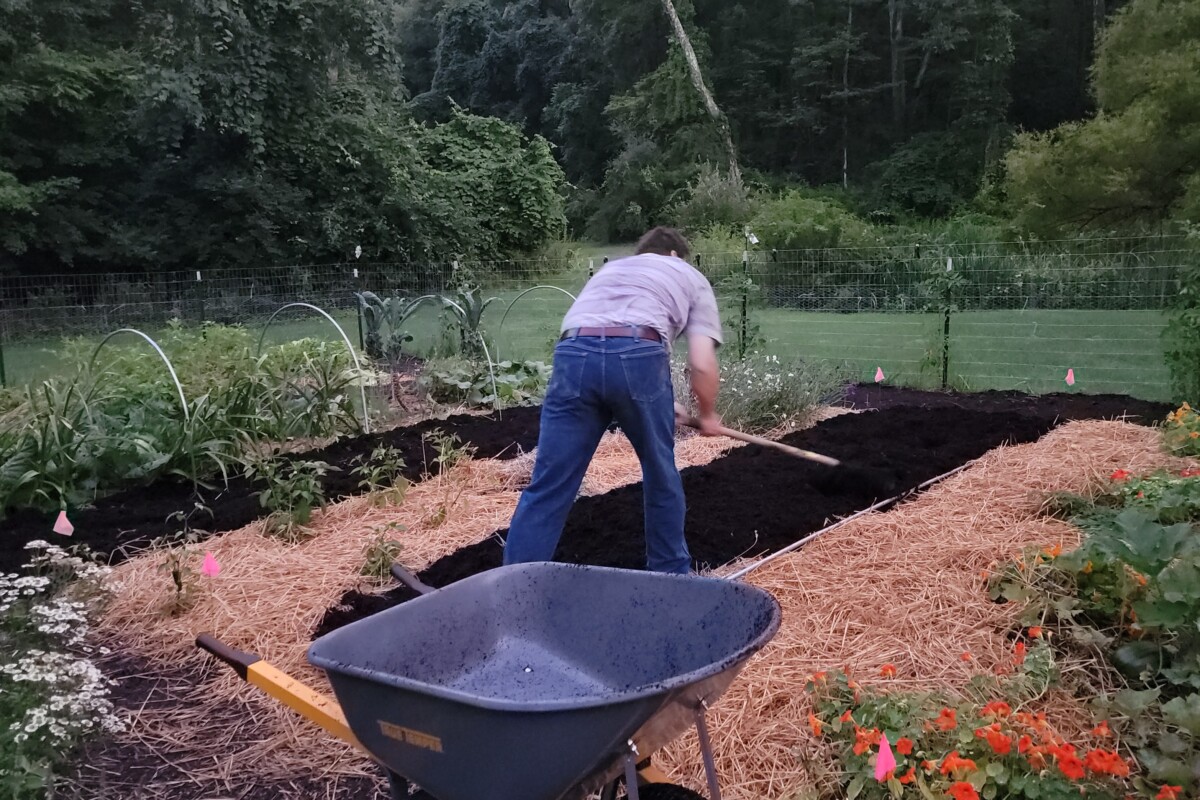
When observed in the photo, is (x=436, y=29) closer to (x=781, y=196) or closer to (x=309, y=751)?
(x=781, y=196)

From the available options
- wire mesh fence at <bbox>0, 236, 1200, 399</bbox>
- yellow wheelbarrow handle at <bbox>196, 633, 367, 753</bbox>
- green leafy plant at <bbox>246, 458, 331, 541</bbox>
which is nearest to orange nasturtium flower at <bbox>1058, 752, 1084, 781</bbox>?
yellow wheelbarrow handle at <bbox>196, 633, 367, 753</bbox>

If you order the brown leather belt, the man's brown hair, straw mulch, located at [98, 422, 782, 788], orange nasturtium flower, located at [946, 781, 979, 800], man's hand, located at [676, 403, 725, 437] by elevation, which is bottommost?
straw mulch, located at [98, 422, 782, 788]

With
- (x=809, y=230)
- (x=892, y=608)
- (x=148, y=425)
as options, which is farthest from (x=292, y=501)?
(x=809, y=230)

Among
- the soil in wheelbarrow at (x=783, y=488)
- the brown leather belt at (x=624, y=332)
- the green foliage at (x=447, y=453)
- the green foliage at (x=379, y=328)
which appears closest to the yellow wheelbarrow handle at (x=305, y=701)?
the soil in wheelbarrow at (x=783, y=488)

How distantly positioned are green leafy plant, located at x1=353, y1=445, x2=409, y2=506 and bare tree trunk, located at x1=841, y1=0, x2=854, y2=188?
25212mm

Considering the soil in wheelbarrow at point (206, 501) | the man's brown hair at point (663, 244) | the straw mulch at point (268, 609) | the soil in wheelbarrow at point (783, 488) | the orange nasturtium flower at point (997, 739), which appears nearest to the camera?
the orange nasturtium flower at point (997, 739)

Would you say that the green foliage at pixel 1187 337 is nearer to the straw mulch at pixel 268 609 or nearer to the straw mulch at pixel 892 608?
the straw mulch at pixel 892 608

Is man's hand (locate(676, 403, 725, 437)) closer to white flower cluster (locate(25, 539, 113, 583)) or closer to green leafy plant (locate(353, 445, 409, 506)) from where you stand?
green leafy plant (locate(353, 445, 409, 506))

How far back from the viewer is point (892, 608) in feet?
10.4

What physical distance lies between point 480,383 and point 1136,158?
29.0 ft

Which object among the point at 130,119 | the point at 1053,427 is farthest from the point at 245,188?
the point at 1053,427

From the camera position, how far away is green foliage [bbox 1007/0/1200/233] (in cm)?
1097

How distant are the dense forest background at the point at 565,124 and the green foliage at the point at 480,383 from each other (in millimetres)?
7707

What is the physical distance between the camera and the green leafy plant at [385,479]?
4681 mm
